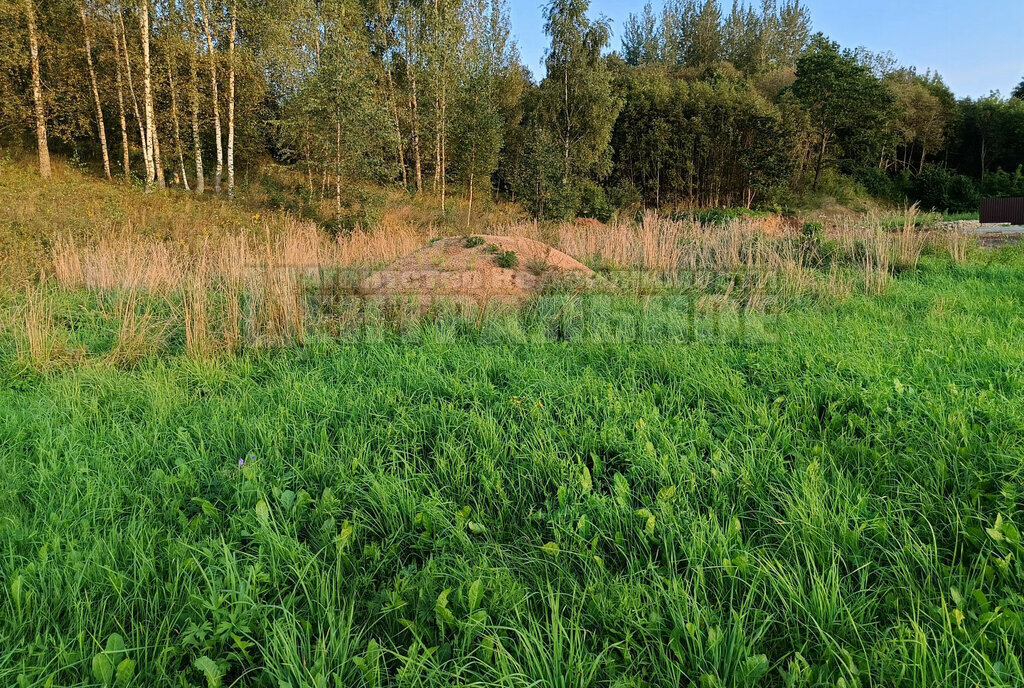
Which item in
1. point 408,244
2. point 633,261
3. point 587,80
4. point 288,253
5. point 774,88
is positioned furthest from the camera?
point 774,88

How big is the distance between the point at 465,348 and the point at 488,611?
9.20 feet

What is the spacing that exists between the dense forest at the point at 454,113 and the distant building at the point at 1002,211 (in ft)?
32.4

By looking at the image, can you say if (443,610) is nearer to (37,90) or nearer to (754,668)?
(754,668)

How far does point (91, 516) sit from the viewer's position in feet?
7.20

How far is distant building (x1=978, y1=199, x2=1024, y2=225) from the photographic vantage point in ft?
50.5

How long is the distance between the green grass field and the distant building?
16476mm

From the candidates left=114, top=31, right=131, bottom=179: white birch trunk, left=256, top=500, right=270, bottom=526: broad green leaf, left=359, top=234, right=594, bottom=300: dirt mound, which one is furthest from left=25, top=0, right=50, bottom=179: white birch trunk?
left=256, top=500, right=270, bottom=526: broad green leaf

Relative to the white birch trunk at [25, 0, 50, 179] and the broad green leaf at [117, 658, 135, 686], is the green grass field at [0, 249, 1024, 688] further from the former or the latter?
the white birch trunk at [25, 0, 50, 179]

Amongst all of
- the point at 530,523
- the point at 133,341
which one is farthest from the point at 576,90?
the point at 530,523

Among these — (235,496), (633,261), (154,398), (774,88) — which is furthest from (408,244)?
(774,88)

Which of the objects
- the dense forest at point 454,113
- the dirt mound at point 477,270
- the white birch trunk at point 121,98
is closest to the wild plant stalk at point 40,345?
the dirt mound at point 477,270

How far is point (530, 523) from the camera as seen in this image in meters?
2.19

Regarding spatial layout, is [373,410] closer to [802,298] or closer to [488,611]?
[488,611]

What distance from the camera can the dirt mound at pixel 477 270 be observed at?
21.0ft
